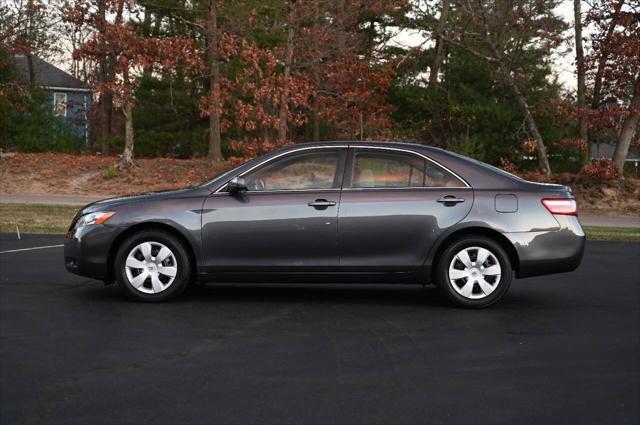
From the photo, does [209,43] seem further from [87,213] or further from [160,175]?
[87,213]

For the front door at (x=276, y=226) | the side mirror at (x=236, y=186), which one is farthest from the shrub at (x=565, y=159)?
the side mirror at (x=236, y=186)

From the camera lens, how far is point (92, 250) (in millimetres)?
9156

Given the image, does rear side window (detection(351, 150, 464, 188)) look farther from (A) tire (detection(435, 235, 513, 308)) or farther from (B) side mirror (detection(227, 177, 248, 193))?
(B) side mirror (detection(227, 177, 248, 193))

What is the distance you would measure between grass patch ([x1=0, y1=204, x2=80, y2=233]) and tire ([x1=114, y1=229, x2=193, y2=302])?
8894 millimetres

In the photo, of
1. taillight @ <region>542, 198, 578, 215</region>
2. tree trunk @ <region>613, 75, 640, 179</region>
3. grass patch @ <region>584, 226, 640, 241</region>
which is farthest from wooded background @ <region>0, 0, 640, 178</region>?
taillight @ <region>542, 198, 578, 215</region>

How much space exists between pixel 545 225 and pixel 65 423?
210 inches

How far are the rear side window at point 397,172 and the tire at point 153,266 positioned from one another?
1801mm

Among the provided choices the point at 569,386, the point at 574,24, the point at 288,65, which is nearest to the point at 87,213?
the point at 569,386

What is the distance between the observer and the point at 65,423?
5004mm

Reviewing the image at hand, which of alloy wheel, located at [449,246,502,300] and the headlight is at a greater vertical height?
the headlight

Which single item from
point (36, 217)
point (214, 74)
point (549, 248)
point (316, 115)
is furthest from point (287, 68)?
point (549, 248)

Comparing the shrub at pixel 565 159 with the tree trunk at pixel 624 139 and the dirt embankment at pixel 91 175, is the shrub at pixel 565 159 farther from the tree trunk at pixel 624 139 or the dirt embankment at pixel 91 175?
the dirt embankment at pixel 91 175

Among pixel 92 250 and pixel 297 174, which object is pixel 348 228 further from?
pixel 92 250

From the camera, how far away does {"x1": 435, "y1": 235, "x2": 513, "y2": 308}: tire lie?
890 cm
